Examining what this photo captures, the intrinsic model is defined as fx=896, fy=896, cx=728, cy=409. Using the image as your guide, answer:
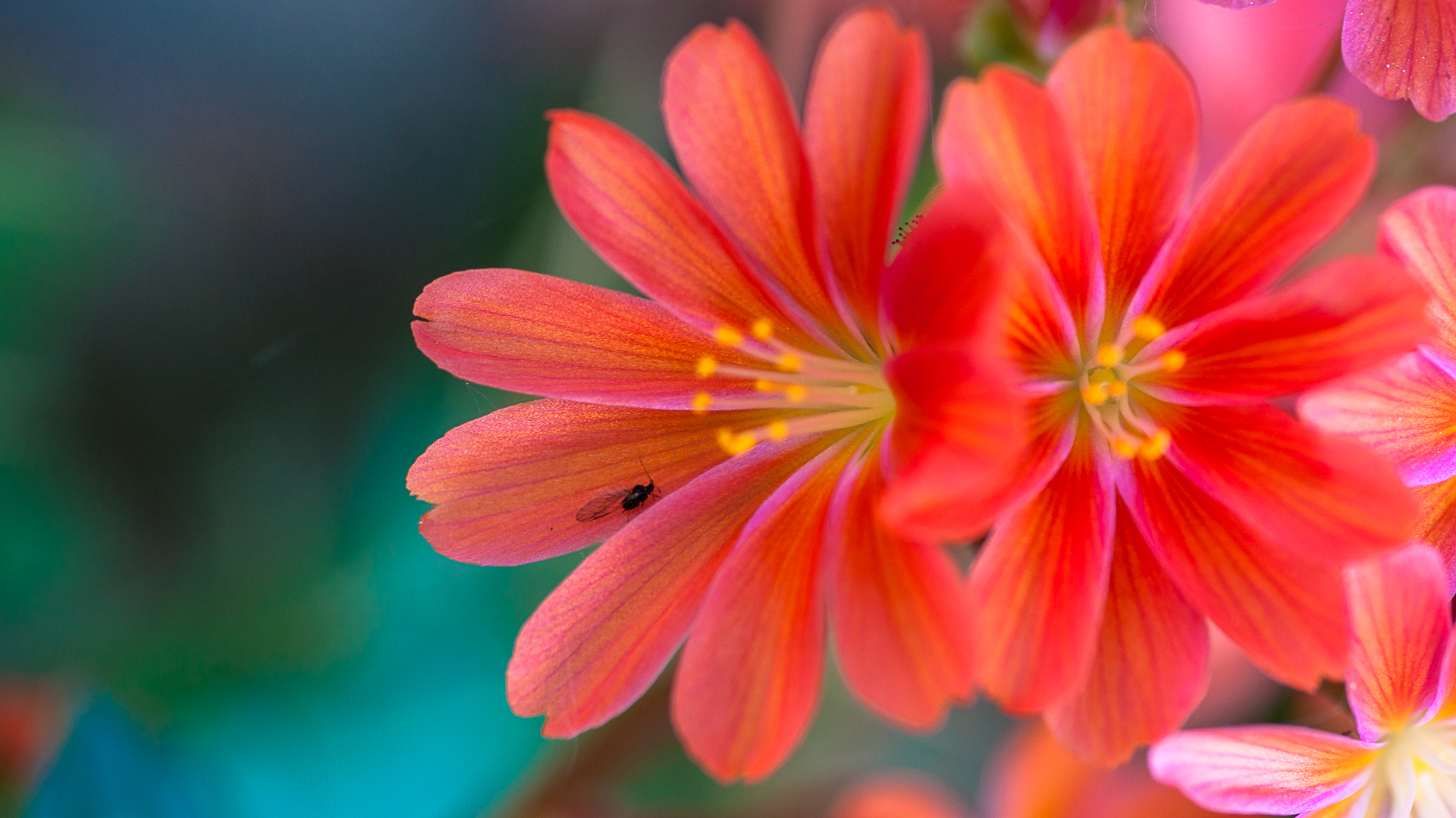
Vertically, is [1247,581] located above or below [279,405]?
below

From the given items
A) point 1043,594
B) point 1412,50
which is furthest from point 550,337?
point 1412,50

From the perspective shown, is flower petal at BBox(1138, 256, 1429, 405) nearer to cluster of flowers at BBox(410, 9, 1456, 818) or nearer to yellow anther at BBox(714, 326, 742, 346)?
cluster of flowers at BBox(410, 9, 1456, 818)

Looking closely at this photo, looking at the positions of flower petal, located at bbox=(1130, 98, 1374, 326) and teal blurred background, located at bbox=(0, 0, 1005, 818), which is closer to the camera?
flower petal, located at bbox=(1130, 98, 1374, 326)

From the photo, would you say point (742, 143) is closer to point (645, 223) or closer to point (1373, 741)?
point (645, 223)

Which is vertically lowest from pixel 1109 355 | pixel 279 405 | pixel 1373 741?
pixel 1373 741

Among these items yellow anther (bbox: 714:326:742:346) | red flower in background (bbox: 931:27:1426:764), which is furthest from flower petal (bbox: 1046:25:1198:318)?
yellow anther (bbox: 714:326:742:346)
